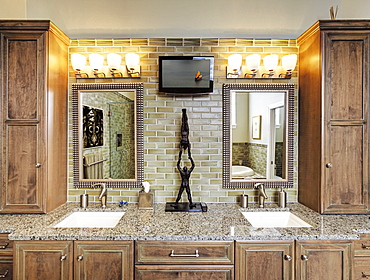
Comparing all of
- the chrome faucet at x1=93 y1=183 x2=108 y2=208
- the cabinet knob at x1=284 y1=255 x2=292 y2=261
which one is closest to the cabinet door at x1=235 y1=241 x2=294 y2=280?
the cabinet knob at x1=284 y1=255 x2=292 y2=261

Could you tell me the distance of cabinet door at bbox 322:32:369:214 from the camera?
79.2 inches

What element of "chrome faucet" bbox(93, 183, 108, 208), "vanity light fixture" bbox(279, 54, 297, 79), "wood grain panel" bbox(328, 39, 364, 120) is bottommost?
"chrome faucet" bbox(93, 183, 108, 208)

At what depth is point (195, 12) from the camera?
2396mm

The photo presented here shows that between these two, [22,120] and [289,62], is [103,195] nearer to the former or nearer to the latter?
[22,120]

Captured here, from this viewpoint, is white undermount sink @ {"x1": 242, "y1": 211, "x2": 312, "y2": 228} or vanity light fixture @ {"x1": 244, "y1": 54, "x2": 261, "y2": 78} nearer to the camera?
white undermount sink @ {"x1": 242, "y1": 211, "x2": 312, "y2": 228}

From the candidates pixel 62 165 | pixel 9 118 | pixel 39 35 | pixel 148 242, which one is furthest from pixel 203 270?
pixel 39 35

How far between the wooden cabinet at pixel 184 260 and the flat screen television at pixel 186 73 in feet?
4.33

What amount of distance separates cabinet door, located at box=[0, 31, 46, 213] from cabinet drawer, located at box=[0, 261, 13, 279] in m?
0.40

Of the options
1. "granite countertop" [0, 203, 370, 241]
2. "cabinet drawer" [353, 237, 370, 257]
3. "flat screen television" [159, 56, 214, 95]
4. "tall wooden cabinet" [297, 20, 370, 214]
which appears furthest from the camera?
"flat screen television" [159, 56, 214, 95]

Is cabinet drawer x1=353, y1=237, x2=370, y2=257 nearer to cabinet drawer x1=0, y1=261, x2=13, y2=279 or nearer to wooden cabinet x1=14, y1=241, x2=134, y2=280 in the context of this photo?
wooden cabinet x1=14, y1=241, x2=134, y2=280

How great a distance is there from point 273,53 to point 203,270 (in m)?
2.03

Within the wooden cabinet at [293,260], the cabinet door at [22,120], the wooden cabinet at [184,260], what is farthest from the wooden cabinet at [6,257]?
the wooden cabinet at [293,260]

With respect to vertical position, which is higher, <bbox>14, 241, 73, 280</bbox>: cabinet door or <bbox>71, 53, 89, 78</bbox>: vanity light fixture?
<bbox>71, 53, 89, 78</bbox>: vanity light fixture

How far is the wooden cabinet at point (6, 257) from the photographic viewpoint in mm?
1772
